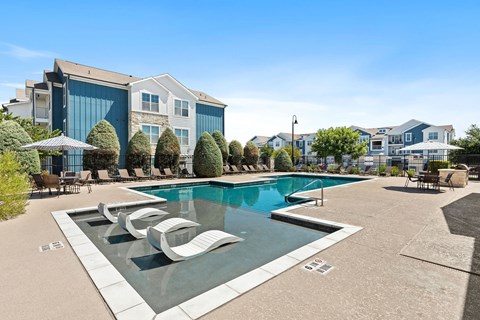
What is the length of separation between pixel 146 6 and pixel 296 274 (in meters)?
10.5

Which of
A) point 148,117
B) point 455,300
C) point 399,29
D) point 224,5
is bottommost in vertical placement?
point 455,300

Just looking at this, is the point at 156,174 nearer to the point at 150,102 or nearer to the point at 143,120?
the point at 143,120

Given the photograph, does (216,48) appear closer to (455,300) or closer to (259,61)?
(259,61)

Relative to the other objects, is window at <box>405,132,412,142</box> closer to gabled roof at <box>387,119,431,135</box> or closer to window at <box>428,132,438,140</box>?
gabled roof at <box>387,119,431,135</box>

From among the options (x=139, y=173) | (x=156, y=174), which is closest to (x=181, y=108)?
(x=156, y=174)

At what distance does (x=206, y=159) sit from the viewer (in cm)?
1820

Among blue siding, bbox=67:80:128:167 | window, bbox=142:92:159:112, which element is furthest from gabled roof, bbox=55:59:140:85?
window, bbox=142:92:159:112

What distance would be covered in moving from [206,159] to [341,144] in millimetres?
21887

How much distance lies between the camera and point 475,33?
8.65 meters

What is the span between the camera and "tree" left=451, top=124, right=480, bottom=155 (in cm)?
2175

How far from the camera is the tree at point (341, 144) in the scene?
32.8 meters

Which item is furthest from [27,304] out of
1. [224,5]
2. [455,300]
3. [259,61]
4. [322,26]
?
[259,61]

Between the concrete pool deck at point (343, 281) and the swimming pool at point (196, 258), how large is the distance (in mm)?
620

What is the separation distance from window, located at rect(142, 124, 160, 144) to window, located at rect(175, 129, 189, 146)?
202 centimetres
